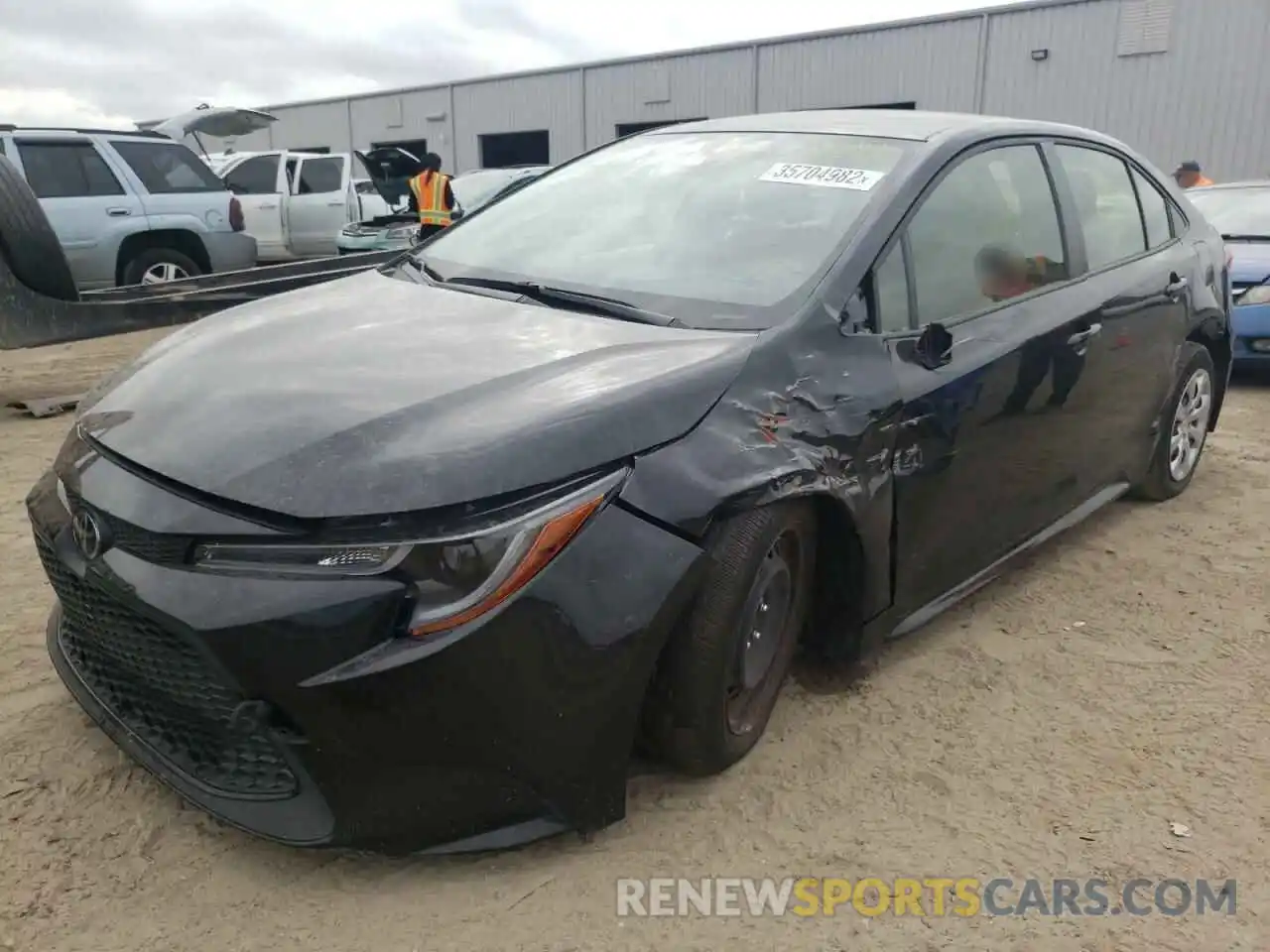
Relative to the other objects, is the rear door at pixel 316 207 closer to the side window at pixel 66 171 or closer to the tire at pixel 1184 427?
the side window at pixel 66 171

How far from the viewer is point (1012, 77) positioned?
18.6m

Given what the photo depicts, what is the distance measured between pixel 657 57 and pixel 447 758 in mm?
24717

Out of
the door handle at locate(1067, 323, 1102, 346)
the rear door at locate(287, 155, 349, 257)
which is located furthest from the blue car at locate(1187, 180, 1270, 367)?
the rear door at locate(287, 155, 349, 257)

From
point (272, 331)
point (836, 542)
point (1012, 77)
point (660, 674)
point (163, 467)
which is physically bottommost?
point (660, 674)

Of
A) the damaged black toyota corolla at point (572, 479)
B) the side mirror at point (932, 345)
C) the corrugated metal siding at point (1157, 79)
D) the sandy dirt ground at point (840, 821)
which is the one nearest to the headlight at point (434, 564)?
the damaged black toyota corolla at point (572, 479)

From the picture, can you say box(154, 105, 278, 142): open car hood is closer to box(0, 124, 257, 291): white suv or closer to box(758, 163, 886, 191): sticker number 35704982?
box(0, 124, 257, 291): white suv

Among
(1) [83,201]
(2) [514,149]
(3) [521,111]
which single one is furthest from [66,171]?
(2) [514,149]

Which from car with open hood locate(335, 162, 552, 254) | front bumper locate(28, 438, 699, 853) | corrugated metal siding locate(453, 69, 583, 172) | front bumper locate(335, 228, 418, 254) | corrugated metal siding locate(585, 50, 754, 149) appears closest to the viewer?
front bumper locate(28, 438, 699, 853)

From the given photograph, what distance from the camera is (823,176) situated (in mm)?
2932

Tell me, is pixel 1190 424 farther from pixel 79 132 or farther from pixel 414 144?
pixel 414 144

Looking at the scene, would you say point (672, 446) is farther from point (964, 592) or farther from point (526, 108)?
point (526, 108)

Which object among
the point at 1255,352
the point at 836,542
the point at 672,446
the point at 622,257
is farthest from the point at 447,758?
the point at 1255,352

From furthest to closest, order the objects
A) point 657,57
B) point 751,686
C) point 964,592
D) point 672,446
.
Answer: point 657,57 < point 964,592 < point 751,686 < point 672,446

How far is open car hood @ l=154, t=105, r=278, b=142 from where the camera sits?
9.97 m
